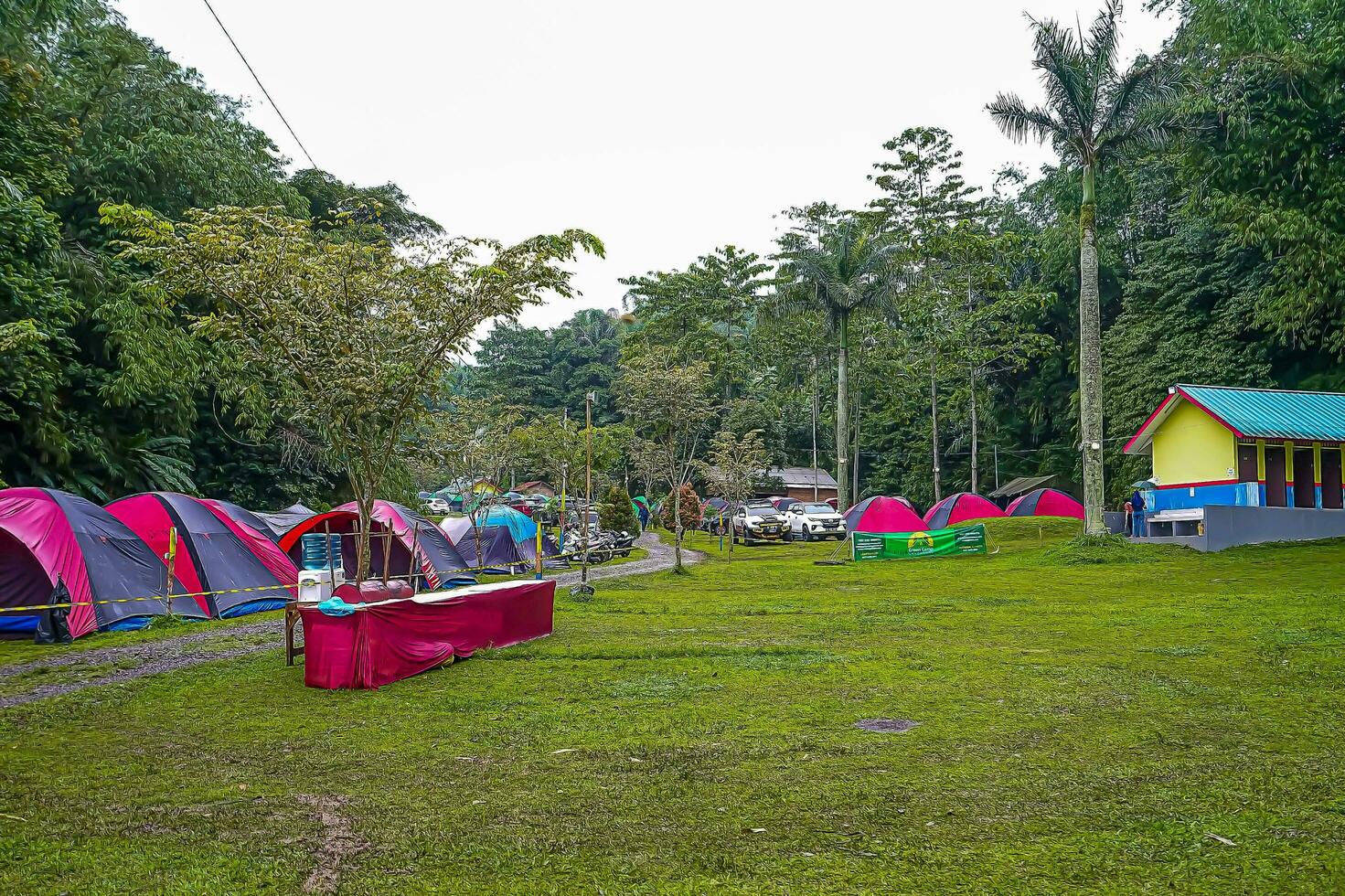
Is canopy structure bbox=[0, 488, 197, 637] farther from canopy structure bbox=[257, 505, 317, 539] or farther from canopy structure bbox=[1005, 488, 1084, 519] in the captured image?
canopy structure bbox=[1005, 488, 1084, 519]

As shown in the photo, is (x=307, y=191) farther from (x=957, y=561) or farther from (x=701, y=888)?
(x=701, y=888)

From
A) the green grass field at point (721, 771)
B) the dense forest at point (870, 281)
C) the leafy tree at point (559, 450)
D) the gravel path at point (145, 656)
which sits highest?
the dense forest at point (870, 281)

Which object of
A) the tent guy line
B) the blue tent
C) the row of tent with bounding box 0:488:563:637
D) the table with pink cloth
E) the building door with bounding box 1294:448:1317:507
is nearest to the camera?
the table with pink cloth

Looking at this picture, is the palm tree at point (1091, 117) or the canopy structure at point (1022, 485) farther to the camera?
the canopy structure at point (1022, 485)

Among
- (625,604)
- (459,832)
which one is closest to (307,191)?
(625,604)

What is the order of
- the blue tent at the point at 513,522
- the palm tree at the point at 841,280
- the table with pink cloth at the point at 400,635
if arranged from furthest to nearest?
the palm tree at the point at 841,280 < the blue tent at the point at 513,522 < the table with pink cloth at the point at 400,635

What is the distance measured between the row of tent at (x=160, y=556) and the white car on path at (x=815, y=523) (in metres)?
18.8

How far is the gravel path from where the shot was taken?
941cm

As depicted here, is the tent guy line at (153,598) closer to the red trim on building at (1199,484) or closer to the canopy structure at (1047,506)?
the red trim on building at (1199,484)

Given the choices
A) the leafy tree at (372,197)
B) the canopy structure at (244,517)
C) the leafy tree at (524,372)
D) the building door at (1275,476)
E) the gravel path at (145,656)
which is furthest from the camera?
the leafy tree at (524,372)

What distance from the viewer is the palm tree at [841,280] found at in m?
33.9

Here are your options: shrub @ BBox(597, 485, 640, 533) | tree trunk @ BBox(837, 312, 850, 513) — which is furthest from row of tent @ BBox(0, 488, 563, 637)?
tree trunk @ BBox(837, 312, 850, 513)

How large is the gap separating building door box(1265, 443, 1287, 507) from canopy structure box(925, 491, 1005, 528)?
9.64 metres

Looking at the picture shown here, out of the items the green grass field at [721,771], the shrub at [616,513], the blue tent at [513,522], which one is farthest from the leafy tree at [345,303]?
the shrub at [616,513]
